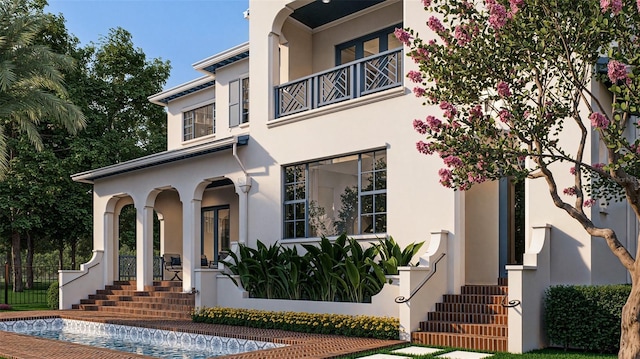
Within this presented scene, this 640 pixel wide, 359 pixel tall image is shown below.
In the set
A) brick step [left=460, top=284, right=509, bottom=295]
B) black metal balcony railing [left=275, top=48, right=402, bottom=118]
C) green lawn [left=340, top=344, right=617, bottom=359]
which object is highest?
black metal balcony railing [left=275, top=48, right=402, bottom=118]

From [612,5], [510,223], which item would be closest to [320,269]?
[510,223]

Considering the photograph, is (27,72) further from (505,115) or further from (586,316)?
(586,316)

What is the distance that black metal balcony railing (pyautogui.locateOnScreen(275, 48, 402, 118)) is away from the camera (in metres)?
14.0

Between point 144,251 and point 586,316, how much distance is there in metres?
13.3

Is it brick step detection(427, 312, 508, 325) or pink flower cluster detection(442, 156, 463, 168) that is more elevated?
pink flower cluster detection(442, 156, 463, 168)

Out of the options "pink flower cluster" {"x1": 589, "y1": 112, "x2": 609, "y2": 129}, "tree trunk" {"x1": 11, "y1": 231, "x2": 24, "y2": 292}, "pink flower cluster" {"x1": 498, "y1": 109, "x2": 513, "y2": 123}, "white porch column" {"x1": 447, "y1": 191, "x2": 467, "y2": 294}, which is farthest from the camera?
"tree trunk" {"x1": 11, "y1": 231, "x2": 24, "y2": 292}

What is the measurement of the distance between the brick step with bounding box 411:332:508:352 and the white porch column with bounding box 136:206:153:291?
34.3 feet

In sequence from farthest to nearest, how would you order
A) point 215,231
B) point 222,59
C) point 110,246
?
point 215,231, point 110,246, point 222,59

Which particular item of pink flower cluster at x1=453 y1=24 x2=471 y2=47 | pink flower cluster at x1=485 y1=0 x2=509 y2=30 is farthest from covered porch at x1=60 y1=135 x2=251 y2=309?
pink flower cluster at x1=485 y1=0 x2=509 y2=30

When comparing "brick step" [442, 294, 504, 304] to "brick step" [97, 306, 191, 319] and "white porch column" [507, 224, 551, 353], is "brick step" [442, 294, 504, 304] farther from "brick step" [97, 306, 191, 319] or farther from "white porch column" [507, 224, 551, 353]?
"brick step" [97, 306, 191, 319]

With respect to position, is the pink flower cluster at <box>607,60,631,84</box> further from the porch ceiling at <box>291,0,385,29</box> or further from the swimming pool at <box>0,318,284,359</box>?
the porch ceiling at <box>291,0,385,29</box>

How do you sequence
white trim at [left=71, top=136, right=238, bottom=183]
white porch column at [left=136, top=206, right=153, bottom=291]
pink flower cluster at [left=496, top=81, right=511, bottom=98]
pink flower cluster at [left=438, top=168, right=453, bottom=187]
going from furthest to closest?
white porch column at [left=136, top=206, right=153, bottom=291] → white trim at [left=71, top=136, right=238, bottom=183] → pink flower cluster at [left=438, top=168, right=453, bottom=187] → pink flower cluster at [left=496, top=81, right=511, bottom=98]

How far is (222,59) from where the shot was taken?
19922mm

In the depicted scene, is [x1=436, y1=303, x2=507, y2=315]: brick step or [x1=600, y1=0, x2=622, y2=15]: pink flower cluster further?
[x1=436, y1=303, x2=507, y2=315]: brick step
